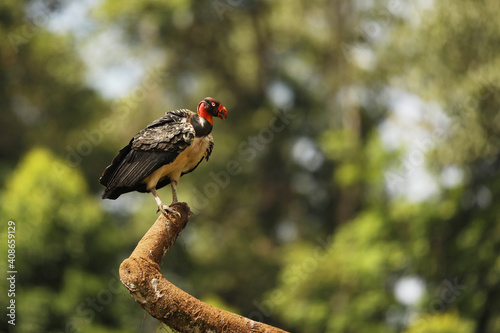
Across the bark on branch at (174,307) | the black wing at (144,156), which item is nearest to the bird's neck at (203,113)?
the black wing at (144,156)

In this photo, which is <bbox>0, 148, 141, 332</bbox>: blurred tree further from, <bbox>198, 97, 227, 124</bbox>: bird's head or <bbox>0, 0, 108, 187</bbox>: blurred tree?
<bbox>198, 97, 227, 124</bbox>: bird's head

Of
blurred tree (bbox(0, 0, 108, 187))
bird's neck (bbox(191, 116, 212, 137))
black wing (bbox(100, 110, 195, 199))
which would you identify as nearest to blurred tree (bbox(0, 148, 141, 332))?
blurred tree (bbox(0, 0, 108, 187))

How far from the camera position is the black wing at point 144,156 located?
612 centimetres

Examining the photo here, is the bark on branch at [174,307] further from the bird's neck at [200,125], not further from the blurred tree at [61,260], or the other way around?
the blurred tree at [61,260]

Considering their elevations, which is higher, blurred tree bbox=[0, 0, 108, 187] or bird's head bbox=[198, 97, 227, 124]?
blurred tree bbox=[0, 0, 108, 187]

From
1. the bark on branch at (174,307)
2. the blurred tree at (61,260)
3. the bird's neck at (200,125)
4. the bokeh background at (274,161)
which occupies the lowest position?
the bark on branch at (174,307)

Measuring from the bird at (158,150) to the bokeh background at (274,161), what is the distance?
8.43 metres

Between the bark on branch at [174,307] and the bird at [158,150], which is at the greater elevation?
the bird at [158,150]

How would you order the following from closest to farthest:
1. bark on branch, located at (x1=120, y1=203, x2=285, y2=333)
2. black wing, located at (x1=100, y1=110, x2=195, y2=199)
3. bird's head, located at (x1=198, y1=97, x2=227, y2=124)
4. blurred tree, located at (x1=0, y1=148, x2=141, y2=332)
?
bark on branch, located at (x1=120, y1=203, x2=285, y2=333), bird's head, located at (x1=198, y1=97, x2=227, y2=124), black wing, located at (x1=100, y1=110, x2=195, y2=199), blurred tree, located at (x1=0, y1=148, x2=141, y2=332)

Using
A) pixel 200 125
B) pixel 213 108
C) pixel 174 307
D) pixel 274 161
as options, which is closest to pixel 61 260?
pixel 200 125

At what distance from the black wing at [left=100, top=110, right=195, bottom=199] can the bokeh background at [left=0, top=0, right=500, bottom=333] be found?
8.47 m

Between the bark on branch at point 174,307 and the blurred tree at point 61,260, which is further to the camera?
the blurred tree at point 61,260

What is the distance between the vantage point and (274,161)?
30062 millimetres

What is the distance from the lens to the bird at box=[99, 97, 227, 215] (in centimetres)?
611
